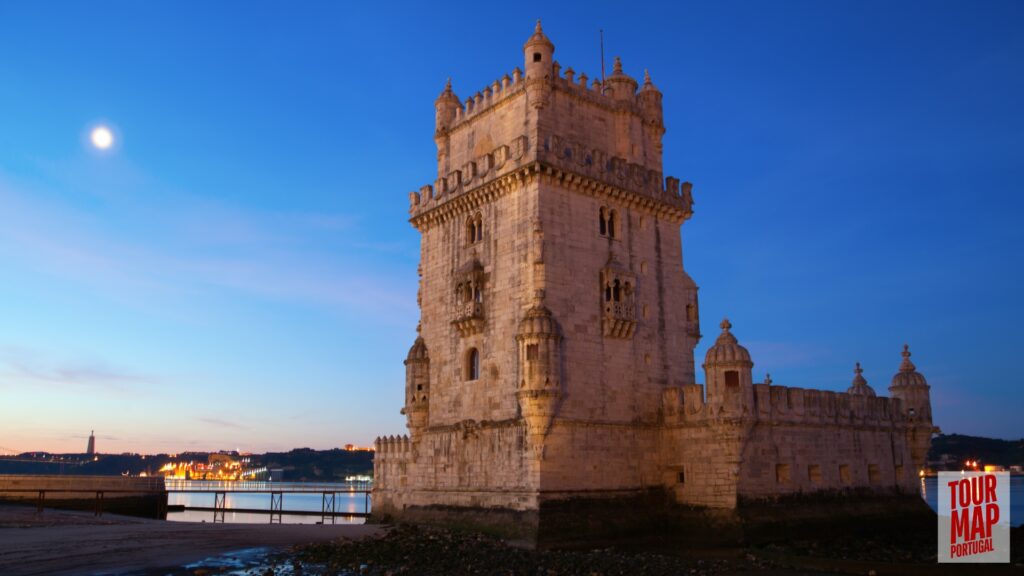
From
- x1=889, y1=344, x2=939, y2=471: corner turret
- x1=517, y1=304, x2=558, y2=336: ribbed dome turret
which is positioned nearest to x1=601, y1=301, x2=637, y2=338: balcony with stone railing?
x1=517, y1=304, x2=558, y2=336: ribbed dome turret

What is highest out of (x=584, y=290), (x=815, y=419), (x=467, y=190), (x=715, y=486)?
(x=467, y=190)

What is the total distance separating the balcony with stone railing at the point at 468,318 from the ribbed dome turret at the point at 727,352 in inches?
389

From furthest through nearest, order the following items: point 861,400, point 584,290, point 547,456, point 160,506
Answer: point 160,506 < point 861,400 < point 584,290 < point 547,456

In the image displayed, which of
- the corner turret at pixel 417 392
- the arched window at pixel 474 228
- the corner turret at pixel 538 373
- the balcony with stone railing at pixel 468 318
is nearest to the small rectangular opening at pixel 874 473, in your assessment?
the corner turret at pixel 538 373

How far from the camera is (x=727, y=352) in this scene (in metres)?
33.8

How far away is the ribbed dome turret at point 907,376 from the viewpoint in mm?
43406

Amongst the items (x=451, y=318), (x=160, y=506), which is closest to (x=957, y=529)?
(x=451, y=318)

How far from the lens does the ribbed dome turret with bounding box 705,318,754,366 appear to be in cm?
3359

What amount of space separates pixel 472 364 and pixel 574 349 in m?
5.25

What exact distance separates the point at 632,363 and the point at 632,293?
10.1ft

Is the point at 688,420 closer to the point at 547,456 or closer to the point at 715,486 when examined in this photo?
the point at 715,486

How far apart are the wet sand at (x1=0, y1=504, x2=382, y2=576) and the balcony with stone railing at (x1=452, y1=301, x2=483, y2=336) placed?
31.0 feet

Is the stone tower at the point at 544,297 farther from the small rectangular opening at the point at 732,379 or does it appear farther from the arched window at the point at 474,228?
the small rectangular opening at the point at 732,379

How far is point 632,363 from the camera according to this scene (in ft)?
116
